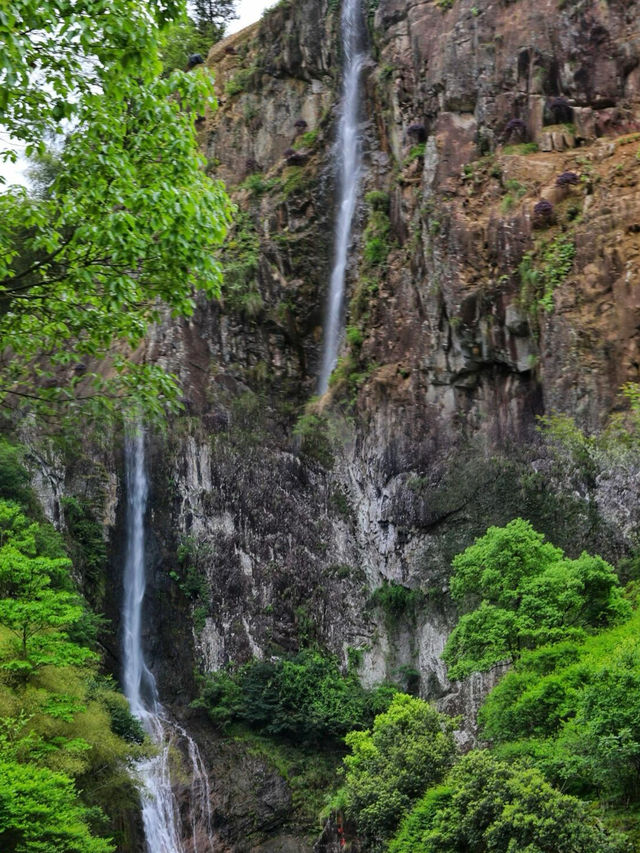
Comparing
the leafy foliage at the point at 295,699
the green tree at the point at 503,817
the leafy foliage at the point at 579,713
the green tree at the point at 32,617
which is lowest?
the green tree at the point at 503,817

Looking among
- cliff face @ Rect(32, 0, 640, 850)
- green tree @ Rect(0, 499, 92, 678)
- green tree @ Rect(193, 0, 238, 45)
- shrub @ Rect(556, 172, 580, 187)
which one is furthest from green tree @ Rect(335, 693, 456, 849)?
green tree @ Rect(193, 0, 238, 45)

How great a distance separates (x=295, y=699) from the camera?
2811cm

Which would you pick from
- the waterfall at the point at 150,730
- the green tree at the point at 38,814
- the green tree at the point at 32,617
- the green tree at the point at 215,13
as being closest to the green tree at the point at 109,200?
the green tree at the point at 38,814

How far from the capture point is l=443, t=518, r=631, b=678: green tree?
18.1 meters

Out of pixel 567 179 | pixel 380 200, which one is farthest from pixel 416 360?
pixel 380 200

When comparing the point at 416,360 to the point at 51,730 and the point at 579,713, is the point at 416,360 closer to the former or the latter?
the point at 51,730

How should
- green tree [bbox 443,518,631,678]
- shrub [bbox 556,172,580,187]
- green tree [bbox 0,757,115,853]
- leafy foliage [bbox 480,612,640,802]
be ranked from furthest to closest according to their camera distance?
shrub [bbox 556,172,580,187] → green tree [bbox 443,518,631,678] → green tree [bbox 0,757,115,853] → leafy foliage [bbox 480,612,640,802]

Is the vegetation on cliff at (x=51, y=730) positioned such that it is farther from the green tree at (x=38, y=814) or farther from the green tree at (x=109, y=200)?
the green tree at (x=109, y=200)

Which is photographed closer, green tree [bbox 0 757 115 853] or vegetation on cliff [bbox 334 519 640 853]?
vegetation on cliff [bbox 334 519 640 853]

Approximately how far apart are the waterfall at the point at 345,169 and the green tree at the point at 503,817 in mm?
19886

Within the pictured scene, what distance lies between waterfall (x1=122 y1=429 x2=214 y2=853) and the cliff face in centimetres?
48

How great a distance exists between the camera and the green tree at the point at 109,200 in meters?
8.38

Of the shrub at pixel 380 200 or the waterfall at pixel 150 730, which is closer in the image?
the waterfall at pixel 150 730

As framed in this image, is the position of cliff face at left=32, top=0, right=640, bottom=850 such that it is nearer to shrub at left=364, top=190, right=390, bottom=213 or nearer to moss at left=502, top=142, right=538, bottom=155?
moss at left=502, top=142, right=538, bottom=155
